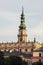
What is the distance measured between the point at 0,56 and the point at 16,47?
55.5 m

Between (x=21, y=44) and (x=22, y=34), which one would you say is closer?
(x=22, y=34)

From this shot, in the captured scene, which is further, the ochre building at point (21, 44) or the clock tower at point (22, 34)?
the ochre building at point (21, 44)

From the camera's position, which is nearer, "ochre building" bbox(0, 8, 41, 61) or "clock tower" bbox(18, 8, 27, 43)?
"clock tower" bbox(18, 8, 27, 43)

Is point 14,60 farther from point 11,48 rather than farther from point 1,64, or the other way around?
point 11,48

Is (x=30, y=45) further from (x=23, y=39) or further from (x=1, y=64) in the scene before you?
(x=1, y=64)

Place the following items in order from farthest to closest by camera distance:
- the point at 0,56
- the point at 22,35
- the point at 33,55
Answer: the point at 22,35, the point at 33,55, the point at 0,56

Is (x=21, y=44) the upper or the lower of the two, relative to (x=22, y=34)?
lower

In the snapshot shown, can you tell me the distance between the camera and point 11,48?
7037 inches

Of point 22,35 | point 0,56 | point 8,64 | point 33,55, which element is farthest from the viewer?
point 22,35

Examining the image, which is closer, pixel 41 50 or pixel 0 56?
pixel 0 56

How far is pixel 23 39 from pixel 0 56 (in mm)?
52717

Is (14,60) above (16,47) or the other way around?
above

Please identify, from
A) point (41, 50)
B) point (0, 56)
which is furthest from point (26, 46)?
point (0, 56)

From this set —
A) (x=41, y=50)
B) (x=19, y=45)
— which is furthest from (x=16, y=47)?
(x=41, y=50)
